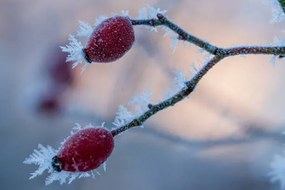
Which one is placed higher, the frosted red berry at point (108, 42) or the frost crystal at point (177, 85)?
the frosted red berry at point (108, 42)

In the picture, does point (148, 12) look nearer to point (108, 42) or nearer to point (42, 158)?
point (108, 42)

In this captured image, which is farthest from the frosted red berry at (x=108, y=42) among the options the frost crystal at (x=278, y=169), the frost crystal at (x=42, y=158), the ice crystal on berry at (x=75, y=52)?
the frost crystal at (x=278, y=169)

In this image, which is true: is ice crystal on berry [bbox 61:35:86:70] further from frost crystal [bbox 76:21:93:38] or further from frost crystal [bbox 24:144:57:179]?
frost crystal [bbox 24:144:57:179]

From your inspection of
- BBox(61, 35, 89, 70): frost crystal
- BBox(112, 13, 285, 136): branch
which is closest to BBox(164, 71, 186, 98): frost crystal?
BBox(112, 13, 285, 136): branch

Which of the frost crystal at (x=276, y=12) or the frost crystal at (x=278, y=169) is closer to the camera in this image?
the frost crystal at (x=278, y=169)

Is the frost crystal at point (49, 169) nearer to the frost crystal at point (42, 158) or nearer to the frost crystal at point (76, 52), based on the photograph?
the frost crystal at point (42, 158)
